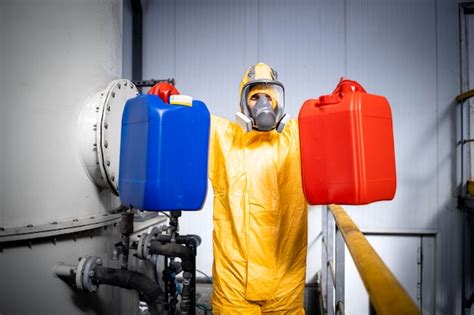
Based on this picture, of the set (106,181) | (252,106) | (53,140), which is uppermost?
(252,106)

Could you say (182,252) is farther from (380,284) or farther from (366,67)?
(366,67)

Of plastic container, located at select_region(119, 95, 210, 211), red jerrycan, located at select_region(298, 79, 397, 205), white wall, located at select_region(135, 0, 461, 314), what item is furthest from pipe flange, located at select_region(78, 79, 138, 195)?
white wall, located at select_region(135, 0, 461, 314)

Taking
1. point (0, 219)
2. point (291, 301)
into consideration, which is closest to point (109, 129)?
point (0, 219)

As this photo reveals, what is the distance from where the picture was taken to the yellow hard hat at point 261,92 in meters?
0.98

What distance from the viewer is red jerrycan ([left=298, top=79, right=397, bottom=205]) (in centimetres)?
78

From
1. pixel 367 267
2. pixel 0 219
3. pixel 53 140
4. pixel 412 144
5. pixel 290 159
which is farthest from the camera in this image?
pixel 412 144

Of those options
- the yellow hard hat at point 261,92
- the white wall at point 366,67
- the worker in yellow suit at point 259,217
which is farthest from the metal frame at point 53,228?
the white wall at point 366,67

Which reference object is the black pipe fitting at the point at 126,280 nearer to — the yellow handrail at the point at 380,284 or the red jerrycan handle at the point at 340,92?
the yellow handrail at the point at 380,284

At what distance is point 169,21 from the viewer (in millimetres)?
2504

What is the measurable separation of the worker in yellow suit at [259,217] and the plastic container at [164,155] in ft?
0.84

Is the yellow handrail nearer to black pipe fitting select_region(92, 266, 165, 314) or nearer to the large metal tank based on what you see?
black pipe fitting select_region(92, 266, 165, 314)

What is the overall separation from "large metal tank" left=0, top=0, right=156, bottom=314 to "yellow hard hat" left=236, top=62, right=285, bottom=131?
489 millimetres

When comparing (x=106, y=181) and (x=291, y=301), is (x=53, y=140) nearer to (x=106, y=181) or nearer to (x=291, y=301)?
(x=106, y=181)

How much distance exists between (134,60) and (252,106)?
1.80m
